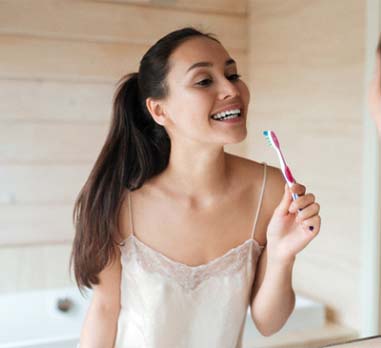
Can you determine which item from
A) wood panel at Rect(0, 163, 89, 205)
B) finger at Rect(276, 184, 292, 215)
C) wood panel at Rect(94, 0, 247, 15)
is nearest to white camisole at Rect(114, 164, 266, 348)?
finger at Rect(276, 184, 292, 215)

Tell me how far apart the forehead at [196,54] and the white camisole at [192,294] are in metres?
0.21

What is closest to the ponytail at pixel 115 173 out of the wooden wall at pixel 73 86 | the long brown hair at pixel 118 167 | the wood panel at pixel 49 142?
Answer: the long brown hair at pixel 118 167

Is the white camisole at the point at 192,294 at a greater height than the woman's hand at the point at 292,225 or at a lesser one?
lesser

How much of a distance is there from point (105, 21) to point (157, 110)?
870 mm

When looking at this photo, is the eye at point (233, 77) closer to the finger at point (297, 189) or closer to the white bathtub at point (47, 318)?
the finger at point (297, 189)

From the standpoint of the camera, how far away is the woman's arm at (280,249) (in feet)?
2.12

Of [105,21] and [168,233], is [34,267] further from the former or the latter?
[168,233]

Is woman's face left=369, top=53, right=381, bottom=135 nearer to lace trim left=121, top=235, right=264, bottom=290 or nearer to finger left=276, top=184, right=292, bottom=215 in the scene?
finger left=276, top=184, right=292, bottom=215

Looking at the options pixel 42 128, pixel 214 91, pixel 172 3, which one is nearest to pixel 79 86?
pixel 42 128

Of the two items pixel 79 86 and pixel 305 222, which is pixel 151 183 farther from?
pixel 79 86

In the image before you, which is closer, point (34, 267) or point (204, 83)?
point (204, 83)

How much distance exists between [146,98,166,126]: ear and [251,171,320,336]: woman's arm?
0.56 feet

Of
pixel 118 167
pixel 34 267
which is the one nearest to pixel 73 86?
pixel 34 267

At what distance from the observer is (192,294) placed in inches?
30.5
